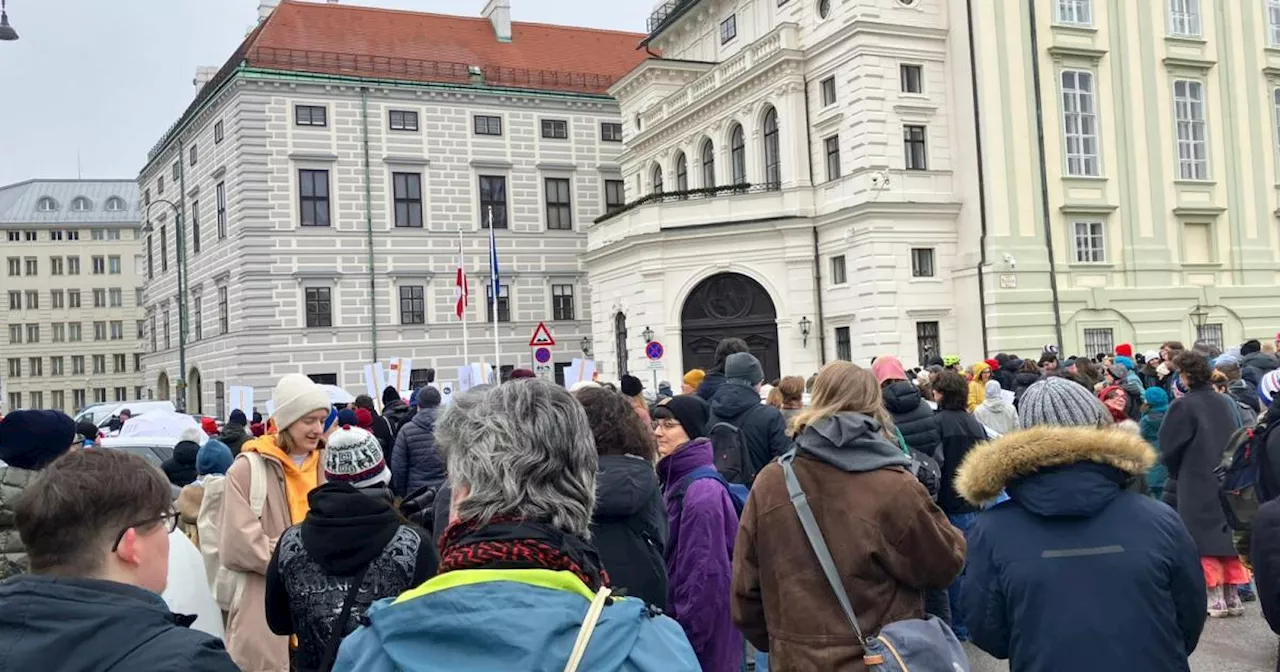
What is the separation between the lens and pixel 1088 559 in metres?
3.68

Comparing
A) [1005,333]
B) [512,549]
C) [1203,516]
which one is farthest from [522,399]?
[1005,333]

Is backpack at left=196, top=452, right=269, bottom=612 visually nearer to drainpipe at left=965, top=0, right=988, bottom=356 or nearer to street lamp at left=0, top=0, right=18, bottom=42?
street lamp at left=0, top=0, right=18, bottom=42

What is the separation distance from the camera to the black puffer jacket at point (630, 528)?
4.09 metres

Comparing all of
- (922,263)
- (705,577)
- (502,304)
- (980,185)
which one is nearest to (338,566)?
(705,577)

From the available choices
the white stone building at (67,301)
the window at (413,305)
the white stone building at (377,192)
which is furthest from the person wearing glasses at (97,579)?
the white stone building at (67,301)

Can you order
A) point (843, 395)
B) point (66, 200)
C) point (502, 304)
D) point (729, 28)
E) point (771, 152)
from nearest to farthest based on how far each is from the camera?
point (843, 395)
point (771, 152)
point (729, 28)
point (502, 304)
point (66, 200)

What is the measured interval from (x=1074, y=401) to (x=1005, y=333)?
25.3 meters

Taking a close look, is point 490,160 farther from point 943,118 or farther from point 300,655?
point 300,655

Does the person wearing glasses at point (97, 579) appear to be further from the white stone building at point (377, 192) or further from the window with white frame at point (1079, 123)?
the white stone building at point (377, 192)

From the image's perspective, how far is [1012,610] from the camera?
382 centimetres

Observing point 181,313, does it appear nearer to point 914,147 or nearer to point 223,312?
point 223,312

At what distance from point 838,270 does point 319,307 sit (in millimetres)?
20942

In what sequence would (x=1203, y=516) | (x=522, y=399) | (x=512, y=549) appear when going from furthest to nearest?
(x=1203, y=516)
(x=522, y=399)
(x=512, y=549)

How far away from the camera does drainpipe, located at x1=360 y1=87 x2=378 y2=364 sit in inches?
1590
